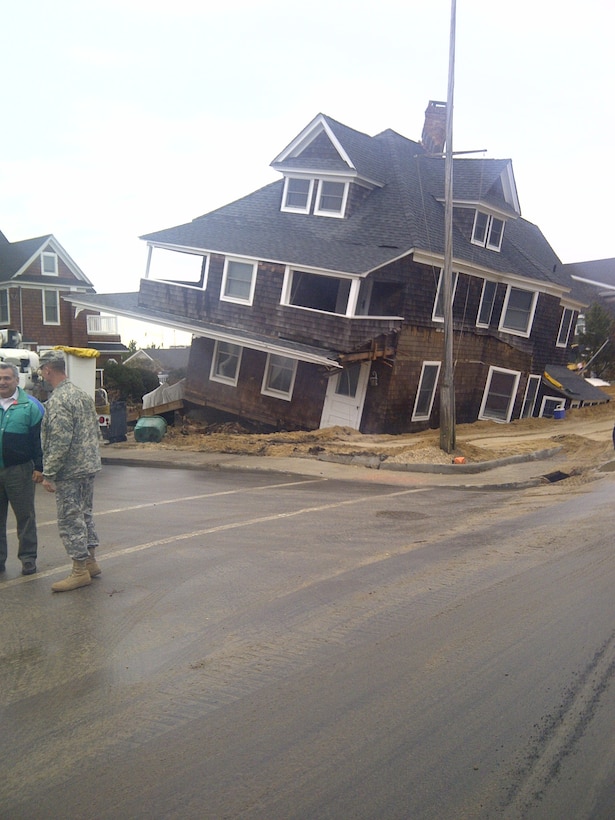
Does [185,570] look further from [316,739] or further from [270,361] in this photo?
[270,361]

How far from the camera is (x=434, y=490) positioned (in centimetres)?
1420

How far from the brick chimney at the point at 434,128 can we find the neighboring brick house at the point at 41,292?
55.8ft

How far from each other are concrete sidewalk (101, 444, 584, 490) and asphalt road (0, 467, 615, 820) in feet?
20.0

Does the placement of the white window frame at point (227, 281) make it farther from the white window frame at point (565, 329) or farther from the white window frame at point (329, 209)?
the white window frame at point (565, 329)

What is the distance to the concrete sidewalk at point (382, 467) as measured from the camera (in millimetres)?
15258

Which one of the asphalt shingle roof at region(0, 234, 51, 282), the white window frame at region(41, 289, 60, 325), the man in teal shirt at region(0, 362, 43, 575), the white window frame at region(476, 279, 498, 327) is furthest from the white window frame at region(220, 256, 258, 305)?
the man in teal shirt at region(0, 362, 43, 575)

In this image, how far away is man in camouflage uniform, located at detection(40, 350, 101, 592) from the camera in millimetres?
6820

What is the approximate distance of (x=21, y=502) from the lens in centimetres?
752

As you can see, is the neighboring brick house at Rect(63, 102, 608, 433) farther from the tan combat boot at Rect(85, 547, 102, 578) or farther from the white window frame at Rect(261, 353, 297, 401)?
the tan combat boot at Rect(85, 547, 102, 578)

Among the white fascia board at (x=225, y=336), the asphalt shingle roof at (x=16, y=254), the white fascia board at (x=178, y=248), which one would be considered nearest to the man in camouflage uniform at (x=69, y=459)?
the white fascia board at (x=225, y=336)

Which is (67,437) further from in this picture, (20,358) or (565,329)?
(565,329)

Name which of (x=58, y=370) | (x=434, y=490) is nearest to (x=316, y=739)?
(x=58, y=370)

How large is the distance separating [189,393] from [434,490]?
14.3 m

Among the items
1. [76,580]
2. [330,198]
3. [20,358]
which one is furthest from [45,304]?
[76,580]
